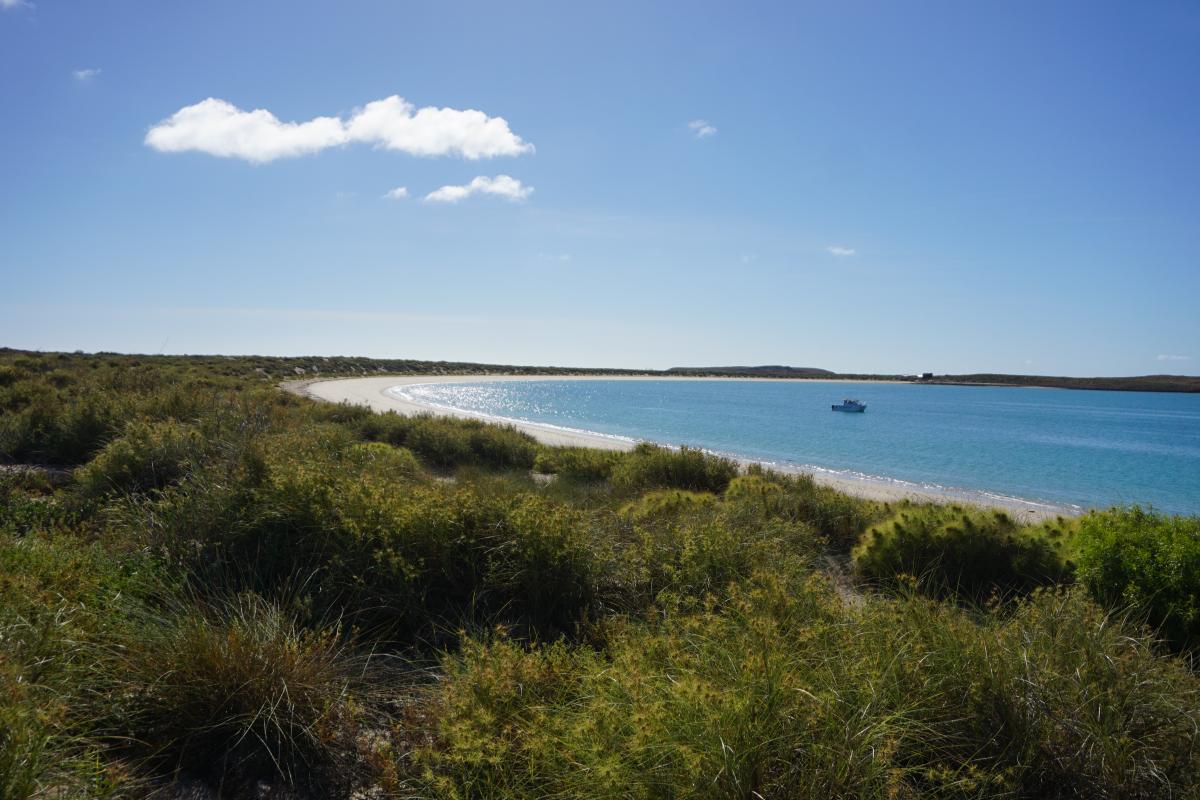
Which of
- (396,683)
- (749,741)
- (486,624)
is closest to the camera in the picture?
(749,741)

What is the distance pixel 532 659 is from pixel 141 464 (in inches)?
315

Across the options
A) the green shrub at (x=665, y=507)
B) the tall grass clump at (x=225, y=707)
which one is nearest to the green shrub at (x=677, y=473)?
the green shrub at (x=665, y=507)

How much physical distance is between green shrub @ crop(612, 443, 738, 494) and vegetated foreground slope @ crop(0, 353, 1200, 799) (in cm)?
610

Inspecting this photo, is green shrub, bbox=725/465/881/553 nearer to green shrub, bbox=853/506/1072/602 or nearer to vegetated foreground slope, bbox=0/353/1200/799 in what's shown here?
green shrub, bbox=853/506/1072/602

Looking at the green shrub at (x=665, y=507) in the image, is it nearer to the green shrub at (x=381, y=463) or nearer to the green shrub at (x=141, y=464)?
the green shrub at (x=381, y=463)

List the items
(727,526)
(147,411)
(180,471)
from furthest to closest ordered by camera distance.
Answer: (147,411)
(180,471)
(727,526)

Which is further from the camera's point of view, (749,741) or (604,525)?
(604,525)

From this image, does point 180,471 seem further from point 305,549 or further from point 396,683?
point 396,683

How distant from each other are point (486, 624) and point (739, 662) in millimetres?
2519

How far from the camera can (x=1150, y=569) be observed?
21.1 ft

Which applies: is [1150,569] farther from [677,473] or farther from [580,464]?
[580,464]

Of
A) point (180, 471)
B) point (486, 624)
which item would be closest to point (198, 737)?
point (486, 624)

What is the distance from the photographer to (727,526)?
7668 millimetres

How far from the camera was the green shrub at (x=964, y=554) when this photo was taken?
26.0ft
